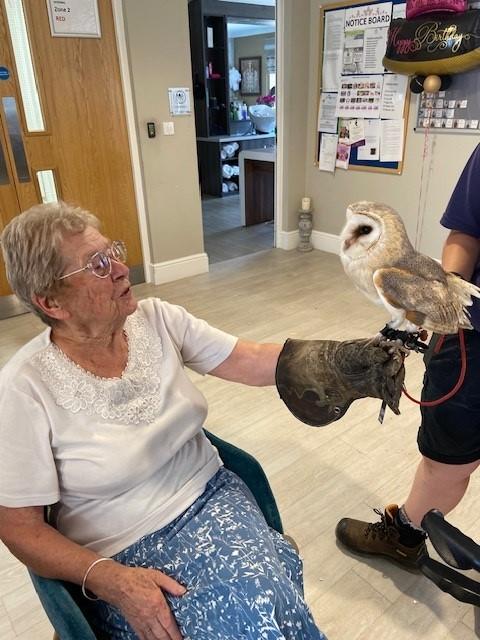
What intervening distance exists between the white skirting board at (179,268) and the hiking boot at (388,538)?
2576 millimetres

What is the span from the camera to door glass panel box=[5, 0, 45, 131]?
2.73m

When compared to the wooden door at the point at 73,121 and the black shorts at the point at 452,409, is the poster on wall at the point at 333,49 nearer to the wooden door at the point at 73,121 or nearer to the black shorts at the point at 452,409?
the wooden door at the point at 73,121

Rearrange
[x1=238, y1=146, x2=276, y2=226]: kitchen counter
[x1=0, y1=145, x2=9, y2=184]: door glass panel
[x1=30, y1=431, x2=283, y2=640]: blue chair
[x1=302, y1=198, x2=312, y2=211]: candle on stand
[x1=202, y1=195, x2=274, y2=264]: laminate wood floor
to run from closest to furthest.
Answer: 1. [x1=30, y1=431, x2=283, y2=640]: blue chair
2. [x1=0, y1=145, x2=9, y2=184]: door glass panel
3. [x1=302, y1=198, x2=312, y2=211]: candle on stand
4. [x1=202, y1=195, x2=274, y2=264]: laminate wood floor
5. [x1=238, y1=146, x2=276, y2=226]: kitchen counter

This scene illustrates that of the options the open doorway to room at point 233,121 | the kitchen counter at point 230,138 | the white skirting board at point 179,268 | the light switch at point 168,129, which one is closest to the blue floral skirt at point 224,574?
the white skirting board at point 179,268

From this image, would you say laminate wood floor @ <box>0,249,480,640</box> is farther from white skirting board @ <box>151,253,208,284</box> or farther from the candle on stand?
the candle on stand

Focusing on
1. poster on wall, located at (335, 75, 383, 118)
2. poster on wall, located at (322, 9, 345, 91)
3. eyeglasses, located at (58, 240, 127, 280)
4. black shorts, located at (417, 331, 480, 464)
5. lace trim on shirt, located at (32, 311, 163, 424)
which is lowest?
black shorts, located at (417, 331, 480, 464)

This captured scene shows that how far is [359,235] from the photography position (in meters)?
0.92

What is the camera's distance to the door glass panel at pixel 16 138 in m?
2.87

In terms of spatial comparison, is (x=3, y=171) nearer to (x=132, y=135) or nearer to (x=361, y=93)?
(x=132, y=135)

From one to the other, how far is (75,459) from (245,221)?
14.8 feet

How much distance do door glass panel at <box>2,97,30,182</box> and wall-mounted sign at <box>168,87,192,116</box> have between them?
1020 mm

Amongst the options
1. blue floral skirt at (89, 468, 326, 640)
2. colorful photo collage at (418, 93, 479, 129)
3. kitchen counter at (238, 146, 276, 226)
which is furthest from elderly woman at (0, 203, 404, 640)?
kitchen counter at (238, 146, 276, 226)

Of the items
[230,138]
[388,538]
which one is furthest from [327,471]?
[230,138]

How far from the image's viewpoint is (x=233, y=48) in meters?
7.95
